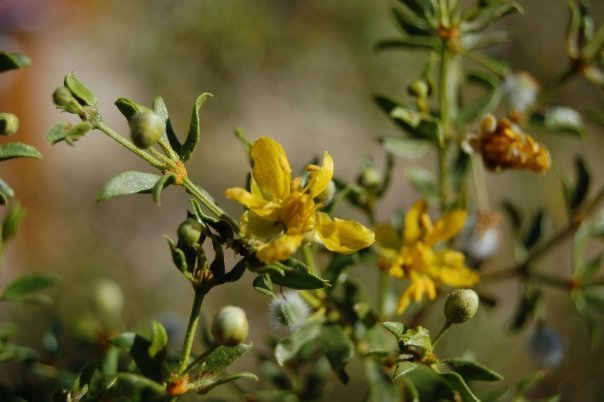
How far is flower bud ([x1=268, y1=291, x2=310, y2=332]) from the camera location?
1315 millimetres

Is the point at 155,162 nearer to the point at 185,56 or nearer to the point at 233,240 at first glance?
the point at 233,240

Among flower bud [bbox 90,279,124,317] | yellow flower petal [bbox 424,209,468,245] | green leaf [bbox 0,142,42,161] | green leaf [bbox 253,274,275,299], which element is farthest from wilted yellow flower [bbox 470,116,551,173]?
flower bud [bbox 90,279,124,317]

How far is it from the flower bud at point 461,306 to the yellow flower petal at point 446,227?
36 centimetres

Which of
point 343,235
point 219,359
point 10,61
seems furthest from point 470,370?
point 10,61

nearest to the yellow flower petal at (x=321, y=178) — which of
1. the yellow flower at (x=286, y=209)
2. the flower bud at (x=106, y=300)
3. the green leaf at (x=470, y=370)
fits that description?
the yellow flower at (x=286, y=209)

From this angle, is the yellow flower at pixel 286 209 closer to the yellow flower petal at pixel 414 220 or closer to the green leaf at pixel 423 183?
Result: the yellow flower petal at pixel 414 220

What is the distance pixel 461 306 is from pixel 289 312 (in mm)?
329

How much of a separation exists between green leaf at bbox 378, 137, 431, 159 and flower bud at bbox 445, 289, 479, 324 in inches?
18.0

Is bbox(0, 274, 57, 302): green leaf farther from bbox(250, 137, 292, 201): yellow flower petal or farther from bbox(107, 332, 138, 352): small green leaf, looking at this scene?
bbox(250, 137, 292, 201): yellow flower petal

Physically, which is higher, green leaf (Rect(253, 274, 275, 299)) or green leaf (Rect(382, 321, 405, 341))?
green leaf (Rect(253, 274, 275, 299))

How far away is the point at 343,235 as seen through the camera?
1182 mm

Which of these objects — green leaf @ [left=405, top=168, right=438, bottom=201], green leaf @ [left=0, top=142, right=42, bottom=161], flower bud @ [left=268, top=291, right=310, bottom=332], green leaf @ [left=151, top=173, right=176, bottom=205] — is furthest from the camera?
green leaf @ [left=405, top=168, right=438, bottom=201]

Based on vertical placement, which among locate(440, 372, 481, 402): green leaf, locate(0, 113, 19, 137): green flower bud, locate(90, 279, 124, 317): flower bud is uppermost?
locate(0, 113, 19, 137): green flower bud

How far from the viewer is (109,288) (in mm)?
1901
